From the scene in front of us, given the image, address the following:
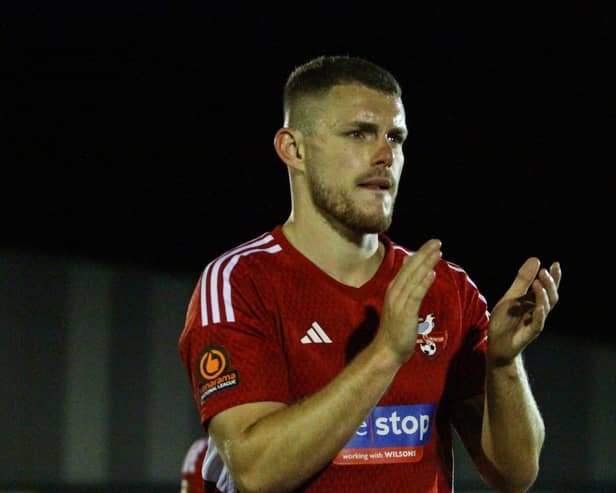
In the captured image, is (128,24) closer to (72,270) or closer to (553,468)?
(72,270)

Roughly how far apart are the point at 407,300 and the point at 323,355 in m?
0.30

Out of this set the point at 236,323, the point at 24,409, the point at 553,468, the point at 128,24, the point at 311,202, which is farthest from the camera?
the point at 553,468

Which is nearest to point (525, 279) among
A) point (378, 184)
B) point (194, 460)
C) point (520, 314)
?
point (520, 314)

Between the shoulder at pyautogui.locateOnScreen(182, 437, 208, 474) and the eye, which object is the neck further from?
the shoulder at pyautogui.locateOnScreen(182, 437, 208, 474)

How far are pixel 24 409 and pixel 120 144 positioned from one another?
1.77m

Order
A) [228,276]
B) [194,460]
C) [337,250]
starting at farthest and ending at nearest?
1. [194,460]
2. [337,250]
3. [228,276]

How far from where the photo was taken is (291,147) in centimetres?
226

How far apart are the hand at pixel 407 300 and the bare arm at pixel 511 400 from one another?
0.27m

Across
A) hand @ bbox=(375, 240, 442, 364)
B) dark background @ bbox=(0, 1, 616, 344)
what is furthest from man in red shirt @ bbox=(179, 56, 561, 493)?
dark background @ bbox=(0, 1, 616, 344)

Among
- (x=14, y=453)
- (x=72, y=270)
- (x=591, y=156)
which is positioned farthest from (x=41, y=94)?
(x=591, y=156)

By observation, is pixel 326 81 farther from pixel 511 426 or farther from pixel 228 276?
pixel 511 426

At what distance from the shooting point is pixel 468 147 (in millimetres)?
A: 6551

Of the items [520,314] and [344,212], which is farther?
[344,212]

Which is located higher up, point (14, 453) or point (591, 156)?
point (591, 156)
